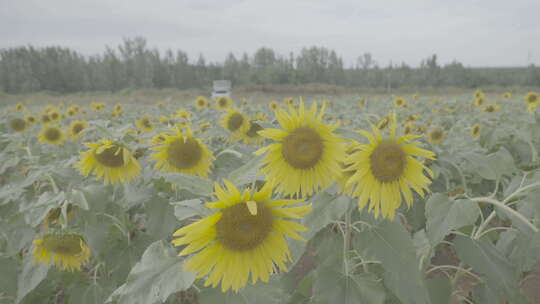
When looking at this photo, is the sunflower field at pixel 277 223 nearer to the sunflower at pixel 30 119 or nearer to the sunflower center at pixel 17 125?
the sunflower center at pixel 17 125

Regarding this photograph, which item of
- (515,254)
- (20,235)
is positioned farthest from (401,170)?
(20,235)

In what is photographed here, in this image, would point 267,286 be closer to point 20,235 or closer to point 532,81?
point 20,235

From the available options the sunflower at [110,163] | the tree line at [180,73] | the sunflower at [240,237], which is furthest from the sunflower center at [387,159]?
the tree line at [180,73]

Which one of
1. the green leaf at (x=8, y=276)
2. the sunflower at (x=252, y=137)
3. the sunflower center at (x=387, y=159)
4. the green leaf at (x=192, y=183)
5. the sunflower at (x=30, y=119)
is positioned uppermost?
the sunflower center at (x=387, y=159)

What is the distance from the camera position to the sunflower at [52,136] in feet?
14.7

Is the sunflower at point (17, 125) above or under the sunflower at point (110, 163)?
under

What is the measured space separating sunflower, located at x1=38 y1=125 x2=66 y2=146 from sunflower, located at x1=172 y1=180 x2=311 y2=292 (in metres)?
4.27

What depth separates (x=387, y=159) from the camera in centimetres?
125

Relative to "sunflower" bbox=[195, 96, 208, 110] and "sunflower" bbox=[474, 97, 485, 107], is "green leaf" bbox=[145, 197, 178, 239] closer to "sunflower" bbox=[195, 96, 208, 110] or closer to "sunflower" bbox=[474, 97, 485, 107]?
"sunflower" bbox=[195, 96, 208, 110]

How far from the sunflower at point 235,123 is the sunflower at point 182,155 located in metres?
1.05

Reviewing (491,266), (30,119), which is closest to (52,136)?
(30,119)

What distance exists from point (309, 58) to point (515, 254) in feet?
166

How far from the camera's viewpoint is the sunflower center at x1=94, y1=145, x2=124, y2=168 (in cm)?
188

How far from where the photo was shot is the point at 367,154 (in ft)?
4.10
